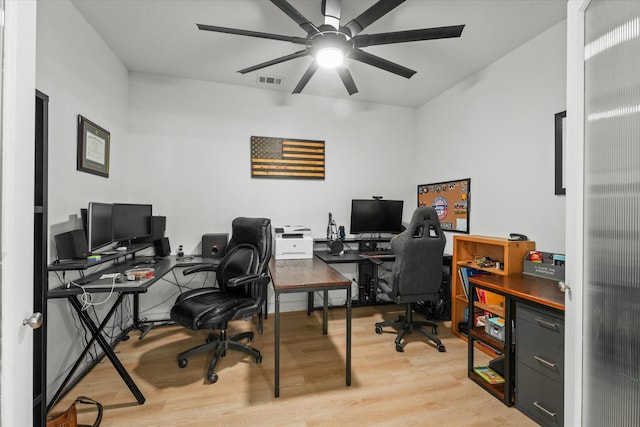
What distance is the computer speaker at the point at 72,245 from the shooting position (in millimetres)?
1888

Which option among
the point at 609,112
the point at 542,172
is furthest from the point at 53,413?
the point at 542,172

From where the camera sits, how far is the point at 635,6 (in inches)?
40.3

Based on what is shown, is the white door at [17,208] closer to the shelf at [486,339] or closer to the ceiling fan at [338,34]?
the ceiling fan at [338,34]

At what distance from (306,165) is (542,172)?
252cm

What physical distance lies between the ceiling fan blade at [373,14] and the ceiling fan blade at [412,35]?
8cm

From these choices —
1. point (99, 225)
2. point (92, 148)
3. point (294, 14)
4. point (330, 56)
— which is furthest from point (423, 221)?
point (92, 148)

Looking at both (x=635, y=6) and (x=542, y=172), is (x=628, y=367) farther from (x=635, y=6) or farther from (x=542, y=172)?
(x=542, y=172)

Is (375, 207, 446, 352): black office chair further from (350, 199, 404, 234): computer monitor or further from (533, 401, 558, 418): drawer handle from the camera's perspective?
(350, 199, 404, 234): computer monitor

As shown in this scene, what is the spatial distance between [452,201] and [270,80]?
2.71 metres

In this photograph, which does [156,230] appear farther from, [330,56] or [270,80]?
[330,56]

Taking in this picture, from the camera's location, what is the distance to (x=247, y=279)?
7.14ft

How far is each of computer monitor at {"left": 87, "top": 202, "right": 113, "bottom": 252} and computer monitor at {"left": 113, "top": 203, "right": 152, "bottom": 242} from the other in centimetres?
8

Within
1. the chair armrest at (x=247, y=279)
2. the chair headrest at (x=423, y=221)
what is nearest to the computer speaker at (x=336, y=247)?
the chair headrest at (x=423, y=221)

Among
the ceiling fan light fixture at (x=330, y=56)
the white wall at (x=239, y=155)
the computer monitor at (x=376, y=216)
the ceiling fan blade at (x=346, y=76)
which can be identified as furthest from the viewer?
the computer monitor at (x=376, y=216)
